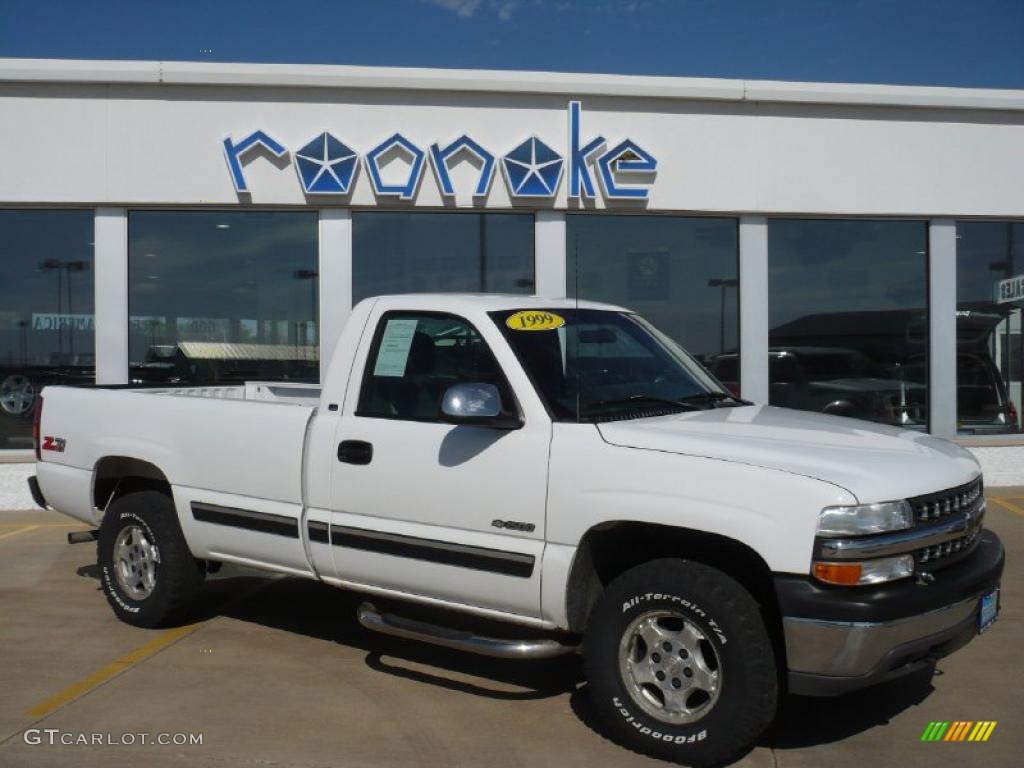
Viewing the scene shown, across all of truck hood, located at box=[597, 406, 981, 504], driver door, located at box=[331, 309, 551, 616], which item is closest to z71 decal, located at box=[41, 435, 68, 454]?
driver door, located at box=[331, 309, 551, 616]

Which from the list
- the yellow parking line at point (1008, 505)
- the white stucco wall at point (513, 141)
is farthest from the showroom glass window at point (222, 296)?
the yellow parking line at point (1008, 505)

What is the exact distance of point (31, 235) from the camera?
476 inches

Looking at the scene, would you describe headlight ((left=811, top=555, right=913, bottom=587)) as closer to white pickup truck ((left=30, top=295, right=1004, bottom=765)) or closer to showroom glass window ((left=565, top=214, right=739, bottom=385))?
white pickup truck ((left=30, top=295, right=1004, bottom=765))

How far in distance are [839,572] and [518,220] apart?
357 inches

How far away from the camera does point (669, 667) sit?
4195 mm

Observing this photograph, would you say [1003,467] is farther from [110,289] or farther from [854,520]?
[110,289]

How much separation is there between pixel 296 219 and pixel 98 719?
831 centimetres

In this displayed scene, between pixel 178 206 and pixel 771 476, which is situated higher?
pixel 178 206

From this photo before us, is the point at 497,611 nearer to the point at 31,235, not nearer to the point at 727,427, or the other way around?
the point at 727,427

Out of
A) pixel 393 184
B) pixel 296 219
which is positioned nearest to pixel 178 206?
pixel 296 219

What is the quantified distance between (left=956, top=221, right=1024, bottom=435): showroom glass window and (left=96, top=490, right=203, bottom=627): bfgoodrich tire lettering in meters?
10.4

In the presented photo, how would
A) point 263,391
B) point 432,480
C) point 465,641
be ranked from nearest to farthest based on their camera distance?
point 465,641 < point 432,480 < point 263,391

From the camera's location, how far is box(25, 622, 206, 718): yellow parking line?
4.95m

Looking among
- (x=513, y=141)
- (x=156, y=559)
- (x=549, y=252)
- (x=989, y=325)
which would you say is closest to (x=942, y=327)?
(x=989, y=325)
